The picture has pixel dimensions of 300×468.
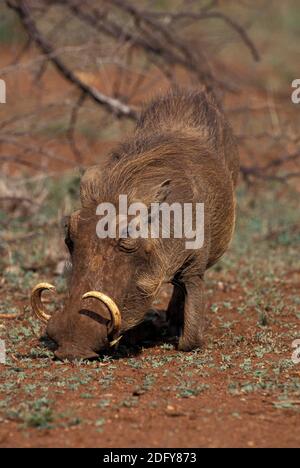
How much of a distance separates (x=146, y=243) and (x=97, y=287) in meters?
0.32

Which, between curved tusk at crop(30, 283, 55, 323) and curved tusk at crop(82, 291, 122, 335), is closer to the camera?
curved tusk at crop(82, 291, 122, 335)

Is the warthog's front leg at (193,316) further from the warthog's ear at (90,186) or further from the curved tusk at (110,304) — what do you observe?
the warthog's ear at (90,186)

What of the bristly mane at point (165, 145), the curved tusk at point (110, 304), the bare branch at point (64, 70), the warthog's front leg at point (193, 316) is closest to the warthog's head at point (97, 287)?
the curved tusk at point (110, 304)

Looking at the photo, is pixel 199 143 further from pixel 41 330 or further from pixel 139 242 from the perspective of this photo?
pixel 41 330

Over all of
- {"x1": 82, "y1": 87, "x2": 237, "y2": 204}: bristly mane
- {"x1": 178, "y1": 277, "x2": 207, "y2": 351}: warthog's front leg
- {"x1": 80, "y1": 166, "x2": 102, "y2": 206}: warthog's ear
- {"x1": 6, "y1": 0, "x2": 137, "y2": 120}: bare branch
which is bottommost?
{"x1": 178, "y1": 277, "x2": 207, "y2": 351}: warthog's front leg

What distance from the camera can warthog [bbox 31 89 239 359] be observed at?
4.09 m

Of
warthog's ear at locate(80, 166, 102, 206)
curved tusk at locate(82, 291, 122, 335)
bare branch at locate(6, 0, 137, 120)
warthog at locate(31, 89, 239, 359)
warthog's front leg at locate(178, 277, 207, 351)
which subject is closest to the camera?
curved tusk at locate(82, 291, 122, 335)

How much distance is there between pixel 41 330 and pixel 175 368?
102 cm

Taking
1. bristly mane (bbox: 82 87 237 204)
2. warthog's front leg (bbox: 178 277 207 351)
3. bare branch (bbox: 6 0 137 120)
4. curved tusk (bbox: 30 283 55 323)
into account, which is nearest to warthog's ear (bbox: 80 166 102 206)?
bristly mane (bbox: 82 87 237 204)

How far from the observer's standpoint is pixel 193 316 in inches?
184

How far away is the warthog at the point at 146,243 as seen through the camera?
13.4ft

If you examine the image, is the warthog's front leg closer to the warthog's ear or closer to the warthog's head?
the warthog's head

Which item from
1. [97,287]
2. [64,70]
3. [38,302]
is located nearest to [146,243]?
[97,287]

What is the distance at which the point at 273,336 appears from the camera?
16.0 feet
